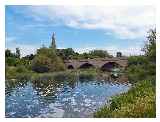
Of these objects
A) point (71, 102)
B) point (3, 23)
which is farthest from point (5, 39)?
point (71, 102)

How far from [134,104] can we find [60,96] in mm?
403

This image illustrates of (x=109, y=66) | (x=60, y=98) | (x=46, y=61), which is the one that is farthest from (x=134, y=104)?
(x=46, y=61)

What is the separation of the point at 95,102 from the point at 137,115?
0.24m

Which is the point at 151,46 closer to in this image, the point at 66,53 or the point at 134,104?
the point at 134,104

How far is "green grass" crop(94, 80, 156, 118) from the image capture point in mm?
5867

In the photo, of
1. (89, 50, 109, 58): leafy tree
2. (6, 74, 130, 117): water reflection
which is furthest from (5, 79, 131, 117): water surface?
(89, 50, 109, 58): leafy tree

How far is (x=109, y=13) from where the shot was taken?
19.3 ft

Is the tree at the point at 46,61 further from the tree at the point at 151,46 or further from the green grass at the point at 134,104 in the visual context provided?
the tree at the point at 151,46

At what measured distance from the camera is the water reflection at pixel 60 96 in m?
5.91

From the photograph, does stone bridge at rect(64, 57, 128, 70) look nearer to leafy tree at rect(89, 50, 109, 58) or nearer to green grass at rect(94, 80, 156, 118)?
leafy tree at rect(89, 50, 109, 58)

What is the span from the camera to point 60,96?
5.92 metres

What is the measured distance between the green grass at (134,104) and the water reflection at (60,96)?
0.13 ft

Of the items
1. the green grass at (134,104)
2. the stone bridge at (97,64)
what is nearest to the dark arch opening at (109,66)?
the stone bridge at (97,64)

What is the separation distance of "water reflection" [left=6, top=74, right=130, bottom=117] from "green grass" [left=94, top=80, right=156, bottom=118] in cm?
4
